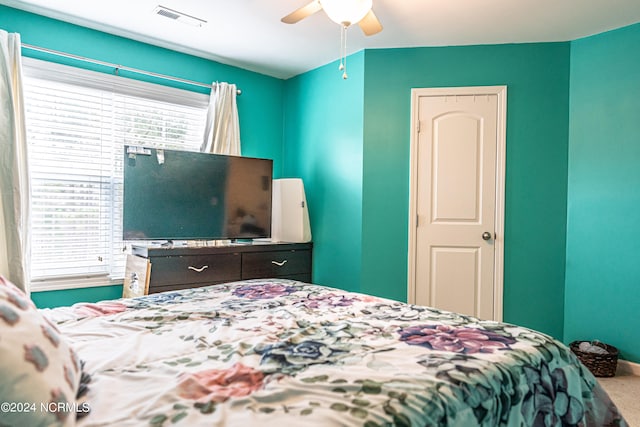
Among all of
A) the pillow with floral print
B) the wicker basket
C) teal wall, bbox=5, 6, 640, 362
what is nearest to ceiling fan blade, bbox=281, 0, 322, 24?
teal wall, bbox=5, 6, 640, 362

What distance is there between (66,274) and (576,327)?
4.01 m

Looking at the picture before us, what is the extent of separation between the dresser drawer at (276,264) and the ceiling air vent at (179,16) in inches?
72.7

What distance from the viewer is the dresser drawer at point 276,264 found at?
11.1 feet

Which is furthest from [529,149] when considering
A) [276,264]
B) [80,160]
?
[80,160]

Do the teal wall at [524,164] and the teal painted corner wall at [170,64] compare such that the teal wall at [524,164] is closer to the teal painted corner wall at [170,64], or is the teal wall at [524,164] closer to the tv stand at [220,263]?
the teal painted corner wall at [170,64]

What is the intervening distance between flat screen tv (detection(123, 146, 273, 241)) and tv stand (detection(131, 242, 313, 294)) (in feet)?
0.69

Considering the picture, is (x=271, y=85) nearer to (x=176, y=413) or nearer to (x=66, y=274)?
(x=66, y=274)

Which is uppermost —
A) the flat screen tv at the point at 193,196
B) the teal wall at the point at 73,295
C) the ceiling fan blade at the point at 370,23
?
the ceiling fan blade at the point at 370,23

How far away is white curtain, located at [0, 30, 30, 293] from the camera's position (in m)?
2.58

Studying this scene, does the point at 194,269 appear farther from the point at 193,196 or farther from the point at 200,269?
the point at 193,196

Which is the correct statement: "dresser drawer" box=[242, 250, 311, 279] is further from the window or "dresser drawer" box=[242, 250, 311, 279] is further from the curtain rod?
the curtain rod

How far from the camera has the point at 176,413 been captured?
0.76 meters

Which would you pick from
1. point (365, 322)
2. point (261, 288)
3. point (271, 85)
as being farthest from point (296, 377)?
point (271, 85)

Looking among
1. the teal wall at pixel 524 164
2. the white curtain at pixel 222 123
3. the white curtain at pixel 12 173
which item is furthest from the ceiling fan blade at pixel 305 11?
the white curtain at pixel 12 173
